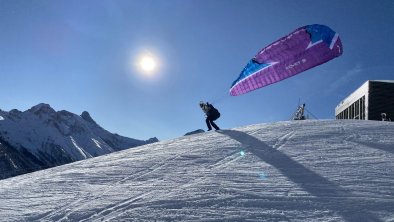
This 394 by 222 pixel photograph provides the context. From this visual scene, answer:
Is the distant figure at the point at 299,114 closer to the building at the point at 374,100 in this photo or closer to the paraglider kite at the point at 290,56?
the paraglider kite at the point at 290,56

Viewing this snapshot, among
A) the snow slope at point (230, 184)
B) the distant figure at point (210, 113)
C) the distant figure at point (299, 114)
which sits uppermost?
the distant figure at point (299, 114)

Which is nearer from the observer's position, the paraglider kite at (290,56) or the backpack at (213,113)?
the backpack at (213,113)

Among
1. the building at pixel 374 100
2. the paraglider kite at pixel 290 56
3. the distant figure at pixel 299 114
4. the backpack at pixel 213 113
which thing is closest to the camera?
the backpack at pixel 213 113

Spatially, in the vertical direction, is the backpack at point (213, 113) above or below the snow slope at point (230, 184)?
above

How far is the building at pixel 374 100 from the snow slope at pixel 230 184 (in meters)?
36.9

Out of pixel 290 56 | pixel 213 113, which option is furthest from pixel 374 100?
pixel 213 113

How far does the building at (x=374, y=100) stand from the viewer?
50062mm

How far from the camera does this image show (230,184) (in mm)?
10141

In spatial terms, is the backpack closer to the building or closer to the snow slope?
the snow slope

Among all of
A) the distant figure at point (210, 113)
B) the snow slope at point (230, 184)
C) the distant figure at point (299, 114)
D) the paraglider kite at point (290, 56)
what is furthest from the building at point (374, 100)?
the snow slope at point (230, 184)

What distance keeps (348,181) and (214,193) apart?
2817mm

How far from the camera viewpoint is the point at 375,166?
11047mm

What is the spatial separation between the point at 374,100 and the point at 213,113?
1457 inches

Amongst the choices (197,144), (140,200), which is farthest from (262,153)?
(140,200)
